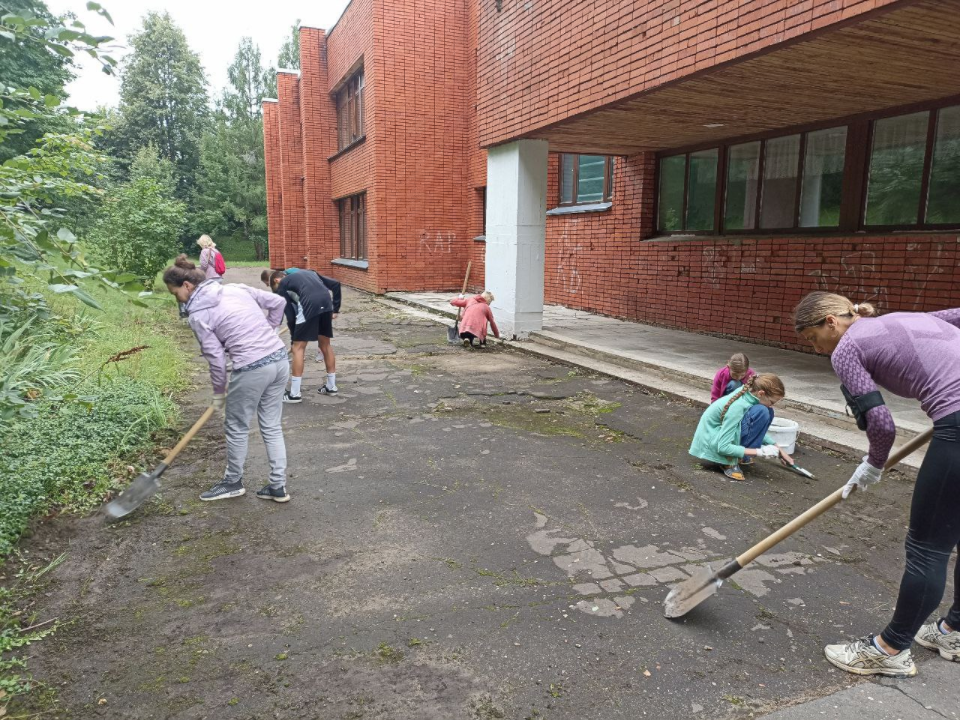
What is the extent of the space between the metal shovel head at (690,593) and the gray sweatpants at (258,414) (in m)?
2.62

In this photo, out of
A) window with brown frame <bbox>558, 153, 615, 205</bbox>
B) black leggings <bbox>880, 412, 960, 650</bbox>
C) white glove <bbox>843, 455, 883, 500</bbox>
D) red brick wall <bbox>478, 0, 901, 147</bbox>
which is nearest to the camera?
black leggings <bbox>880, 412, 960, 650</bbox>

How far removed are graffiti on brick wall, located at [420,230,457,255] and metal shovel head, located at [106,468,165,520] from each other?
14566mm

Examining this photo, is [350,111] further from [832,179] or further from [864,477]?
[864,477]

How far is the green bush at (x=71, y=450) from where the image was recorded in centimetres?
412

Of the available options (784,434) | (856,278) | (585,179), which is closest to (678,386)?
(784,434)

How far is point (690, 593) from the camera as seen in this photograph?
305cm

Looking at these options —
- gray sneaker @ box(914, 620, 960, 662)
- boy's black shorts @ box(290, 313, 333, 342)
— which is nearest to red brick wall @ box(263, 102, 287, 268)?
boy's black shorts @ box(290, 313, 333, 342)

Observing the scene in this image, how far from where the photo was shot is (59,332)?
24.8ft

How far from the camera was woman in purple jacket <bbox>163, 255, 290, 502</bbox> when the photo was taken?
423 cm

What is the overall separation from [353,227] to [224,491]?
58.6 ft

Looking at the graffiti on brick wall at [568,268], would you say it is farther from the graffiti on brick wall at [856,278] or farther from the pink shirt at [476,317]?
the graffiti on brick wall at [856,278]

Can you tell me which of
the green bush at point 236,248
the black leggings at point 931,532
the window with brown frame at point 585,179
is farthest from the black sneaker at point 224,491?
the green bush at point 236,248

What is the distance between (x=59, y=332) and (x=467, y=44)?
13.8 meters

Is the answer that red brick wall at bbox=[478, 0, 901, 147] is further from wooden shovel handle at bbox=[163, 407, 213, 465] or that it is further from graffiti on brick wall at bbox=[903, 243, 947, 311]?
wooden shovel handle at bbox=[163, 407, 213, 465]
